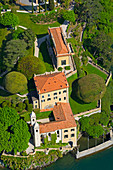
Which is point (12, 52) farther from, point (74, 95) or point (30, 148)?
point (30, 148)

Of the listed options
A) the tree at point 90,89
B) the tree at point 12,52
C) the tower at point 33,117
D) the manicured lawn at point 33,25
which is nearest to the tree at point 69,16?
the manicured lawn at point 33,25

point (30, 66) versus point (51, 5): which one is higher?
point (51, 5)

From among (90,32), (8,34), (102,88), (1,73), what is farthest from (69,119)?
(90,32)

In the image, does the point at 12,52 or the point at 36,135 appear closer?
the point at 36,135

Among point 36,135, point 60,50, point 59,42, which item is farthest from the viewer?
point 59,42

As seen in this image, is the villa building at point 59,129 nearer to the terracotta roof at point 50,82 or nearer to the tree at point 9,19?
the terracotta roof at point 50,82

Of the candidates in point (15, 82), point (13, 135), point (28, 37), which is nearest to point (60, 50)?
point (28, 37)

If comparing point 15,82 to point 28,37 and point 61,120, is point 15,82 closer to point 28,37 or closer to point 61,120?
point 61,120

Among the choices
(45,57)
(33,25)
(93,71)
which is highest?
(33,25)

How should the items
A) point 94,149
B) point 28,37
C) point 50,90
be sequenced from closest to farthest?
point 94,149 → point 50,90 → point 28,37
